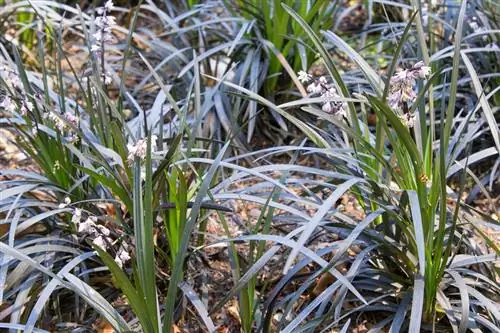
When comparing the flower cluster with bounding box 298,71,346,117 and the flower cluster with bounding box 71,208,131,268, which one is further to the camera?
the flower cluster with bounding box 298,71,346,117

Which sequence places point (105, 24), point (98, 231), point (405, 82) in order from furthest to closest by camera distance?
1. point (105, 24)
2. point (98, 231)
3. point (405, 82)

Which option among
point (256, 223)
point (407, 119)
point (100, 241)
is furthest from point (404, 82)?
point (100, 241)

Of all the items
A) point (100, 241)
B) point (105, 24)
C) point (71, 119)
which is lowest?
point (100, 241)

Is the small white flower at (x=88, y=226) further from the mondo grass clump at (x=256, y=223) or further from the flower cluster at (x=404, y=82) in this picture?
the flower cluster at (x=404, y=82)

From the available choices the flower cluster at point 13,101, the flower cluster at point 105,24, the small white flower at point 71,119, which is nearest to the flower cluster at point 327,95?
the flower cluster at point 105,24

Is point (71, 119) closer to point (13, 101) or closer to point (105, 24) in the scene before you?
point (13, 101)

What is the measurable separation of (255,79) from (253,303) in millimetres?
1384

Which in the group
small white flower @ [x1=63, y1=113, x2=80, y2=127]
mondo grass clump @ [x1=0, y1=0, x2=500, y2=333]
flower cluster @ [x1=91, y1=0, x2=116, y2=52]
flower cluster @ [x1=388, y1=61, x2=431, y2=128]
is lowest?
mondo grass clump @ [x1=0, y1=0, x2=500, y2=333]

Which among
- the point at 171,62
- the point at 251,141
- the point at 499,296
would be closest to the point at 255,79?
the point at 251,141

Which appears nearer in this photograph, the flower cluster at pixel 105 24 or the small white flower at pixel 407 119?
the small white flower at pixel 407 119

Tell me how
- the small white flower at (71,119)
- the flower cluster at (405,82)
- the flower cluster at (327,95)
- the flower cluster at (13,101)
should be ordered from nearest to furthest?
the flower cluster at (405,82), the flower cluster at (327,95), the flower cluster at (13,101), the small white flower at (71,119)

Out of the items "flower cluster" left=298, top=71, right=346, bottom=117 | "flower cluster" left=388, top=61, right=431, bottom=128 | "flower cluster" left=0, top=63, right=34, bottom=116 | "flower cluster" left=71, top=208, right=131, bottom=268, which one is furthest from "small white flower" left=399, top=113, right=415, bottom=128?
"flower cluster" left=0, top=63, right=34, bottom=116

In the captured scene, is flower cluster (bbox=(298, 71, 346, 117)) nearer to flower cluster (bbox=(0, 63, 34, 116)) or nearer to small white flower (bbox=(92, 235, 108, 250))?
small white flower (bbox=(92, 235, 108, 250))

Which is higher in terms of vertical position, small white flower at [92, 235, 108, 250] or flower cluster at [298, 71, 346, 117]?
flower cluster at [298, 71, 346, 117]
